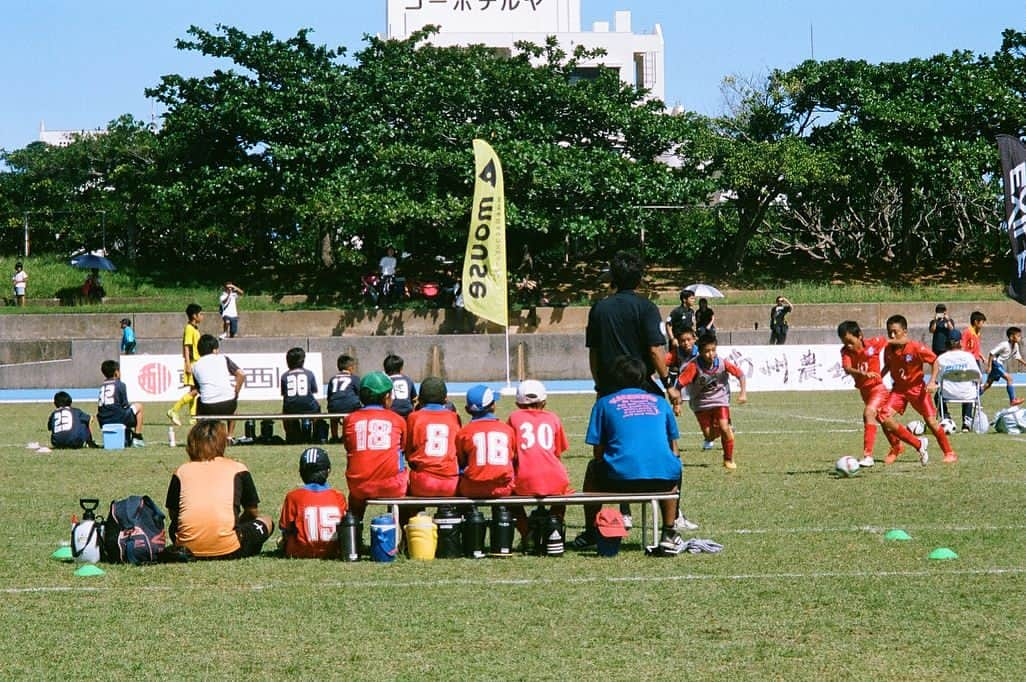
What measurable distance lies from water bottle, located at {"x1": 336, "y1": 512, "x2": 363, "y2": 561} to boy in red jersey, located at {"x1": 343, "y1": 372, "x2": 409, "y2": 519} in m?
0.34

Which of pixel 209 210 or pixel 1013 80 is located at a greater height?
pixel 1013 80

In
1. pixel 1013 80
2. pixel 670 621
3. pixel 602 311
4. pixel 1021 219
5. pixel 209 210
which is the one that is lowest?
pixel 670 621

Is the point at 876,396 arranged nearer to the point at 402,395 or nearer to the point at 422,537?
the point at 402,395

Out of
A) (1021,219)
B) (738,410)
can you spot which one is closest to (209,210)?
(738,410)

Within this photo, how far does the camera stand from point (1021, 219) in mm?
16266

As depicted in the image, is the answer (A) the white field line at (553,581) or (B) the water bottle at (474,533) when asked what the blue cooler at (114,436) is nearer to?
(B) the water bottle at (474,533)

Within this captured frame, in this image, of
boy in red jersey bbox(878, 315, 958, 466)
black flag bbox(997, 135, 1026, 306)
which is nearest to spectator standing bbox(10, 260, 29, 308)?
boy in red jersey bbox(878, 315, 958, 466)

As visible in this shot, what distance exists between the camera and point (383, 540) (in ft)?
32.5

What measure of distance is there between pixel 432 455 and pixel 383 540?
815 mm

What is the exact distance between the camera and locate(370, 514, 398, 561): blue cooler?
9906 millimetres

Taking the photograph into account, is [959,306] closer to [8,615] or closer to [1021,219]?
[1021,219]

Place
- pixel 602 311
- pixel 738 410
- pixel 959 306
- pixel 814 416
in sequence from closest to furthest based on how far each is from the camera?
pixel 602 311
pixel 814 416
pixel 738 410
pixel 959 306

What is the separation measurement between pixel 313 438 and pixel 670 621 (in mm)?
13536

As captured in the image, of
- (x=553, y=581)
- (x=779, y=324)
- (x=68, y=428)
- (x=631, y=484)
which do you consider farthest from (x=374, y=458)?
(x=779, y=324)
